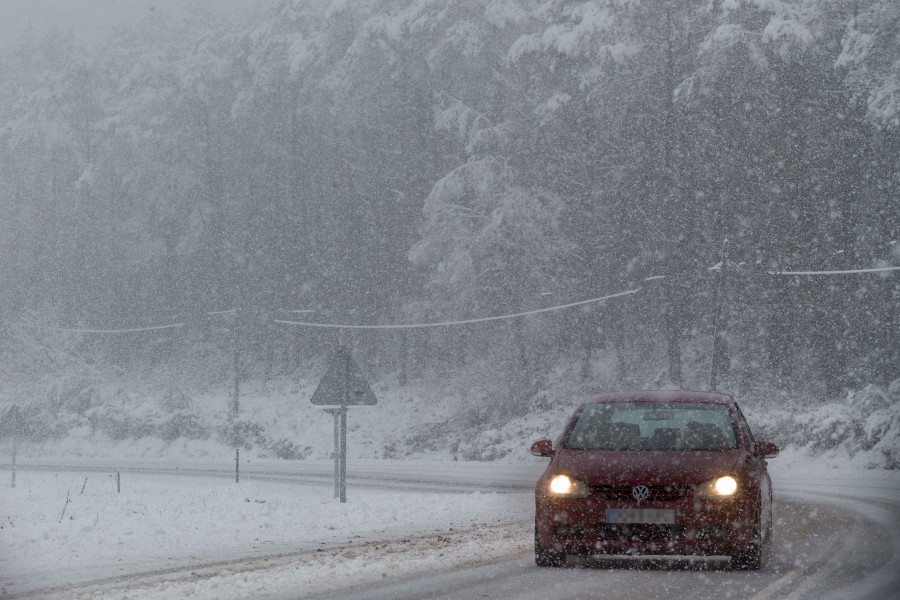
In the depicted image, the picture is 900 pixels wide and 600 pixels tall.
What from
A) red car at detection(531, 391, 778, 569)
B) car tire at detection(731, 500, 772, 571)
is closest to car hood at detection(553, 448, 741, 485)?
red car at detection(531, 391, 778, 569)

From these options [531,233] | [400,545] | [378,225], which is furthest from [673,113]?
[400,545]

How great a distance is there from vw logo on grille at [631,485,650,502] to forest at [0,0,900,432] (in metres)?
30.2

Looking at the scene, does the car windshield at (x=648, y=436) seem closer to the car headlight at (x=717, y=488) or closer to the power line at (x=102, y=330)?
the car headlight at (x=717, y=488)

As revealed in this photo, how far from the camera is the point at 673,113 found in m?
45.9

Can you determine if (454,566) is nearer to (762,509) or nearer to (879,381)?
(762,509)

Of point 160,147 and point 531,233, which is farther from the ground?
point 160,147

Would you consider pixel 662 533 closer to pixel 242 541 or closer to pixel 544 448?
pixel 544 448

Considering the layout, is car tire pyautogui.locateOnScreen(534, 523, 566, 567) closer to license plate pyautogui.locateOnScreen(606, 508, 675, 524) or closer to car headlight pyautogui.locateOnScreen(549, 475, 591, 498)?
car headlight pyautogui.locateOnScreen(549, 475, 591, 498)

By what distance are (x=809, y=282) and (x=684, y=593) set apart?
34.1 meters

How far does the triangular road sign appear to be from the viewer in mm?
18625

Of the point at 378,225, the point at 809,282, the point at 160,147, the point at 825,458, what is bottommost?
the point at 825,458

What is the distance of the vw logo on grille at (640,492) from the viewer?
1025 cm

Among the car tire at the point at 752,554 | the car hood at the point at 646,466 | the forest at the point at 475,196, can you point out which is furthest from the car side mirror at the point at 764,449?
the forest at the point at 475,196

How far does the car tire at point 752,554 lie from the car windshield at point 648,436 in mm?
861
